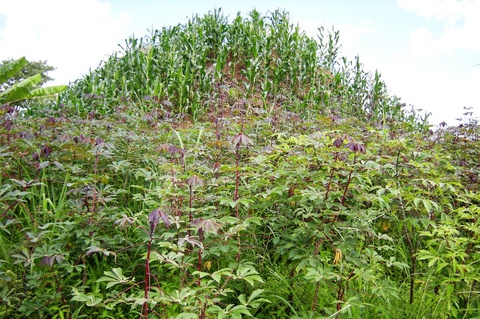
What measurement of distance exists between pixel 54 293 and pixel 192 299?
1171 millimetres

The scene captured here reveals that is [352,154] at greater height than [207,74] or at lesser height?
lesser

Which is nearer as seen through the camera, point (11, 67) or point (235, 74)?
point (11, 67)

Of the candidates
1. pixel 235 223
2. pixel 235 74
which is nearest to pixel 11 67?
pixel 235 74

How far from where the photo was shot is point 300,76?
A: 37.5 feet

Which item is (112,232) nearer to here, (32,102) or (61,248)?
(61,248)

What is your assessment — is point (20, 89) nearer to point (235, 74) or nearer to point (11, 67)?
point (11, 67)

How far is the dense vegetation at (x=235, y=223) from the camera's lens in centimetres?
254

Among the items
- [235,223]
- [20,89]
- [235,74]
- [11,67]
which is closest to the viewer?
[235,223]

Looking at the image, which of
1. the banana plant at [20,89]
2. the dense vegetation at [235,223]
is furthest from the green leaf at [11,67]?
the dense vegetation at [235,223]

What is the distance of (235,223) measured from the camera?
305cm

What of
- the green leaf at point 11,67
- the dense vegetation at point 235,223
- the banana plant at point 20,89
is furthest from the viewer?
the green leaf at point 11,67

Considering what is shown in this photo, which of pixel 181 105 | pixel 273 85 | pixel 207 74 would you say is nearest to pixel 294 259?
pixel 181 105

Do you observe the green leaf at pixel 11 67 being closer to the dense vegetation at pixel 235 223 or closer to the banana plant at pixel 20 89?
the banana plant at pixel 20 89

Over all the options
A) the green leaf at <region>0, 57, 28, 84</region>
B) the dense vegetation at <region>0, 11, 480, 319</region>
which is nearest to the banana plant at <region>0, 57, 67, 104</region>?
the green leaf at <region>0, 57, 28, 84</region>
